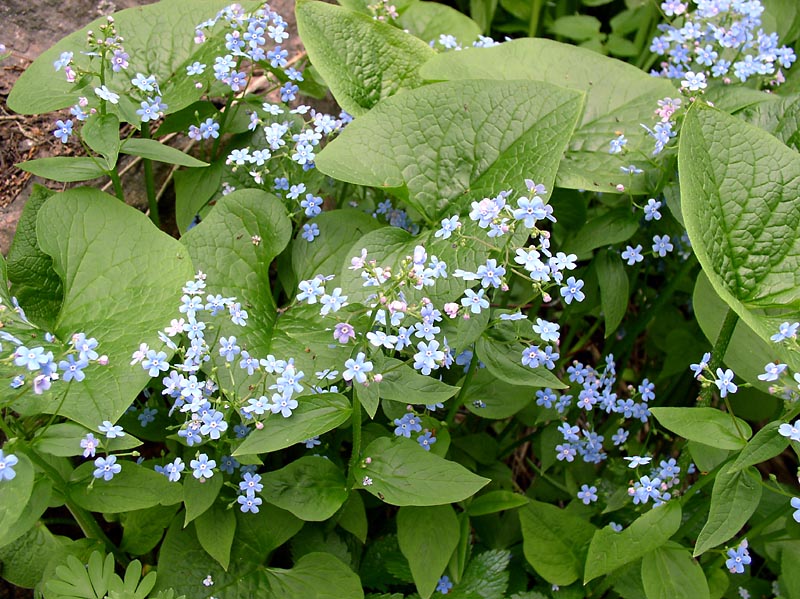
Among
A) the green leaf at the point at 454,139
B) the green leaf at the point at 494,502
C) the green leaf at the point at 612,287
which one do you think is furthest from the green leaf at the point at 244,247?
the green leaf at the point at 612,287

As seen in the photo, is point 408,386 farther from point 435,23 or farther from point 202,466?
point 435,23

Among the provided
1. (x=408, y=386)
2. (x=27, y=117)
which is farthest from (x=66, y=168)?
(x=408, y=386)

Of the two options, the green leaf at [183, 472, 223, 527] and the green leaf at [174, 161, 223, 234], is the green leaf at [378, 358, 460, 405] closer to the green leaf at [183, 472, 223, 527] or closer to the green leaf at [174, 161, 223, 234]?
the green leaf at [183, 472, 223, 527]

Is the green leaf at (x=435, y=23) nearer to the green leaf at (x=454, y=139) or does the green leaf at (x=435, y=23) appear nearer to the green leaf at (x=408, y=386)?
the green leaf at (x=454, y=139)

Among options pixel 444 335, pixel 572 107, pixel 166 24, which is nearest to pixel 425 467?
pixel 444 335

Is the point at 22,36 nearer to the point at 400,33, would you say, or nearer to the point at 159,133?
the point at 159,133
